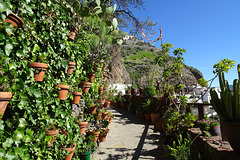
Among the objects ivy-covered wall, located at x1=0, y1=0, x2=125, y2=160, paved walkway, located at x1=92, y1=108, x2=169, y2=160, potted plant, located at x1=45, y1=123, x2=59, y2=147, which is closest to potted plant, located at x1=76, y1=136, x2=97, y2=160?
ivy-covered wall, located at x1=0, y1=0, x2=125, y2=160

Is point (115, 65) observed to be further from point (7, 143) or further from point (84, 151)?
point (7, 143)

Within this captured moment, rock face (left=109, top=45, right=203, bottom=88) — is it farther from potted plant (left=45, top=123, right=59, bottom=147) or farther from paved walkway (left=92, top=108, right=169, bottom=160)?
potted plant (left=45, top=123, right=59, bottom=147)

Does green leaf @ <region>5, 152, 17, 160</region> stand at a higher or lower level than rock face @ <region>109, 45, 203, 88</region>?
lower

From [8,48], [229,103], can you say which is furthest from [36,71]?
[229,103]

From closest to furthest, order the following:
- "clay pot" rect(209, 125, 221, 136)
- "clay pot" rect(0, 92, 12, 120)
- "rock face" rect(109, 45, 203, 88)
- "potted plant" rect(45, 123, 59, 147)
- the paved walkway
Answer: "clay pot" rect(0, 92, 12, 120) < "potted plant" rect(45, 123, 59, 147) < "clay pot" rect(209, 125, 221, 136) < the paved walkway < "rock face" rect(109, 45, 203, 88)

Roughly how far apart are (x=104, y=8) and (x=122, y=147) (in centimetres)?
303

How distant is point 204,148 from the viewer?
232 centimetres

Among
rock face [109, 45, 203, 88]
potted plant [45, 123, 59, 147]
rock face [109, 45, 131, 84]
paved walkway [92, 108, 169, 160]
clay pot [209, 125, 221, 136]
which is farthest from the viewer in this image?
rock face [109, 45, 131, 84]

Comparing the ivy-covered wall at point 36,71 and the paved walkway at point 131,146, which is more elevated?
the ivy-covered wall at point 36,71

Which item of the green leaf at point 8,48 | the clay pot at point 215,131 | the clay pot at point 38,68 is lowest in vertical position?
the clay pot at point 215,131


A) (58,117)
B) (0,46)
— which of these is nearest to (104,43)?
Result: (58,117)

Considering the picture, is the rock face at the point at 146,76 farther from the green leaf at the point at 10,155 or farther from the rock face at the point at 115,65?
the green leaf at the point at 10,155

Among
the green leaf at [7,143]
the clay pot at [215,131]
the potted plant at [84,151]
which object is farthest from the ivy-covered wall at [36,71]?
the clay pot at [215,131]

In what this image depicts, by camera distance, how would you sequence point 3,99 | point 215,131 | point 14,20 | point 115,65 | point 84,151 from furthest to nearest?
point 115,65
point 84,151
point 215,131
point 14,20
point 3,99
